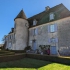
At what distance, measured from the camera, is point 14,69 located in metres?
8.59

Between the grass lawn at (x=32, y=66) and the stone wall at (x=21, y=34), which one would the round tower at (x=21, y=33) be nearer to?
the stone wall at (x=21, y=34)

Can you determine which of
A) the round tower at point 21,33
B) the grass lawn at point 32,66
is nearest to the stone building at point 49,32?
the round tower at point 21,33

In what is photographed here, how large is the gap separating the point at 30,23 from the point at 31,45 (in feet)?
19.9

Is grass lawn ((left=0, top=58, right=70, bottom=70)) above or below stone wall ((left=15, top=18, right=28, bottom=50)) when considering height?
below

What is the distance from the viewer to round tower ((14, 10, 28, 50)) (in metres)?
25.0

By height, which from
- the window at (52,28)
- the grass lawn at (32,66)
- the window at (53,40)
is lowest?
the grass lawn at (32,66)

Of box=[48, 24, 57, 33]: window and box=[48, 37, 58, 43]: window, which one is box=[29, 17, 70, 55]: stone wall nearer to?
box=[48, 37, 58, 43]: window

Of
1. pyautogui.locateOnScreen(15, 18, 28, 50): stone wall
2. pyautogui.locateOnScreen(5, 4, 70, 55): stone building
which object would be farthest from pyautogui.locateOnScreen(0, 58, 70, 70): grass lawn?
pyautogui.locateOnScreen(15, 18, 28, 50): stone wall

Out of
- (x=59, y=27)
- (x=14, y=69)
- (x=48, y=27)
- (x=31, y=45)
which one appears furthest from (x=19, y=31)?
(x=14, y=69)

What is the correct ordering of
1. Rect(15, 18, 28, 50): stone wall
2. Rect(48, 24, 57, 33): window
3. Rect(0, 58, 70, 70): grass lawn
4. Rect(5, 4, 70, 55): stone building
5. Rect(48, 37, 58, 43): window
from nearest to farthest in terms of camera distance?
Rect(0, 58, 70, 70): grass lawn, Rect(5, 4, 70, 55): stone building, Rect(48, 37, 58, 43): window, Rect(48, 24, 57, 33): window, Rect(15, 18, 28, 50): stone wall

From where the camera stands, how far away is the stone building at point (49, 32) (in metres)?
18.2

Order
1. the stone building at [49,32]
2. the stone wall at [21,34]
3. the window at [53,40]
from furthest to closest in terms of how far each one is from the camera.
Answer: the stone wall at [21,34], the window at [53,40], the stone building at [49,32]

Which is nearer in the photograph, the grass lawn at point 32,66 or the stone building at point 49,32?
the grass lawn at point 32,66

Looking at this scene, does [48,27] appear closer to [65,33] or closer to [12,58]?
[65,33]
